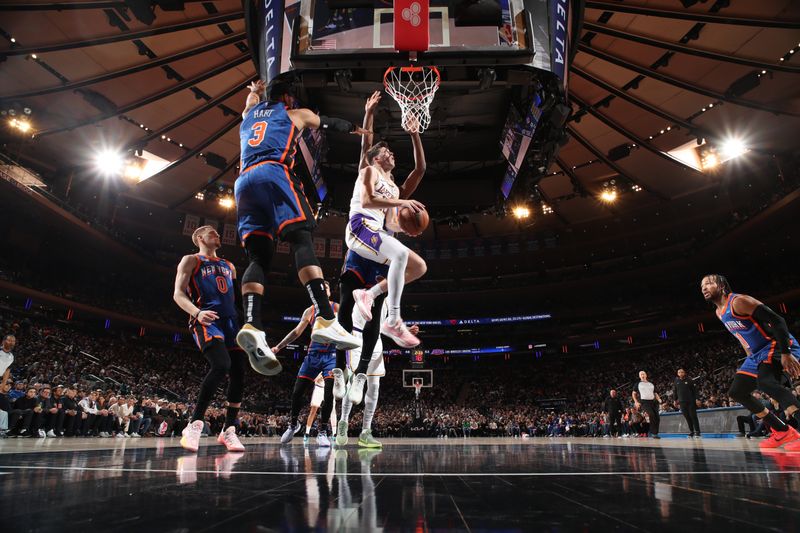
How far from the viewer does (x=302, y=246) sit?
10.8ft

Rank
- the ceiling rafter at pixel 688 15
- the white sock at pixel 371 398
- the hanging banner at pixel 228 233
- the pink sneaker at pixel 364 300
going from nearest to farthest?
the pink sneaker at pixel 364 300 < the white sock at pixel 371 398 < the ceiling rafter at pixel 688 15 < the hanging banner at pixel 228 233

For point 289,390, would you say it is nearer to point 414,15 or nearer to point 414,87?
point 414,87

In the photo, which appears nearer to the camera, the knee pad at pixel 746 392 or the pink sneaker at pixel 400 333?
the pink sneaker at pixel 400 333

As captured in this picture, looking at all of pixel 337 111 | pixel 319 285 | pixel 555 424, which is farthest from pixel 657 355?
pixel 319 285

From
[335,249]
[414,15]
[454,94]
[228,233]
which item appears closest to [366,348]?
[414,15]

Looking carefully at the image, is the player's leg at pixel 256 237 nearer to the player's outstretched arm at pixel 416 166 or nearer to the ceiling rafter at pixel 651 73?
the player's outstretched arm at pixel 416 166

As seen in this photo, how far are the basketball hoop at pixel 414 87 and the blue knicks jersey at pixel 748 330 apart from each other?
5.01 m

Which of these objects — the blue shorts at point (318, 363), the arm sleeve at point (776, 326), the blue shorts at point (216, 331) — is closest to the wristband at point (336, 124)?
the blue shorts at point (216, 331)

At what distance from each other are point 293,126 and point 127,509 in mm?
3025

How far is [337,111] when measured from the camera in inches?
390

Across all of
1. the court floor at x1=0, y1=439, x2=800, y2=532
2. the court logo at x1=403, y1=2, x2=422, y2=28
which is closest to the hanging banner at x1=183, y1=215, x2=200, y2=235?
the court logo at x1=403, y1=2, x2=422, y2=28

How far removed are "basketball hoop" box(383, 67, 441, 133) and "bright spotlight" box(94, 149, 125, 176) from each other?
12717 millimetres

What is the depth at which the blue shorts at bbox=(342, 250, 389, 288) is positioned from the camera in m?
4.61

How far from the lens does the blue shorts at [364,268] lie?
181 inches
